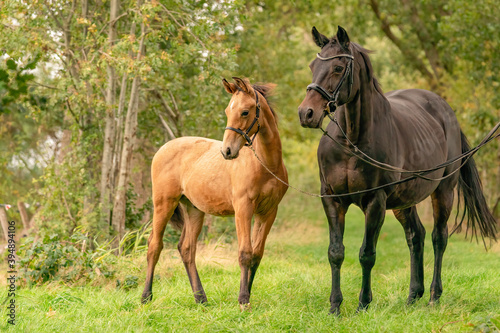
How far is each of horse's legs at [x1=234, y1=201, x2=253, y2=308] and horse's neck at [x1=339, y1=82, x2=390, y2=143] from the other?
1.27 m

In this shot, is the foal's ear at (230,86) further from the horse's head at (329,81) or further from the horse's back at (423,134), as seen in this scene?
the horse's back at (423,134)

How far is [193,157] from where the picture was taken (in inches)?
250

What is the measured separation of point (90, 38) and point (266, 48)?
839cm

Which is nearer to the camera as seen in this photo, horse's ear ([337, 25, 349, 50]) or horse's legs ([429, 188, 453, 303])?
horse's ear ([337, 25, 349, 50])

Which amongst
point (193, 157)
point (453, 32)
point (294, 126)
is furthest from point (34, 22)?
point (294, 126)

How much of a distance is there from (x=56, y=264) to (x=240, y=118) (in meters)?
3.65

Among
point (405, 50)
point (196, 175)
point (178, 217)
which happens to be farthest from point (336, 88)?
point (405, 50)

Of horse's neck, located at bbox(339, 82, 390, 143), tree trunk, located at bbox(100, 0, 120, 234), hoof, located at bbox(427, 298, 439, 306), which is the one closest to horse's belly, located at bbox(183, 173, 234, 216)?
horse's neck, located at bbox(339, 82, 390, 143)

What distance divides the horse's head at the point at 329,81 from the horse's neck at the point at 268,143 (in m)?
0.83

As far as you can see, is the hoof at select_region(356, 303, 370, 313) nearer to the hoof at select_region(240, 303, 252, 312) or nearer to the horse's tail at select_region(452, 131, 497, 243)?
the hoof at select_region(240, 303, 252, 312)

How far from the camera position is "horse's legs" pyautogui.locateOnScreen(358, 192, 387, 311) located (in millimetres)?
5117

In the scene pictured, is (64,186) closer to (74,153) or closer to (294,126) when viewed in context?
(74,153)

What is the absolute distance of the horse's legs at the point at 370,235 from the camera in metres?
5.12

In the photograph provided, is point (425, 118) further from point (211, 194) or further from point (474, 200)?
point (211, 194)
